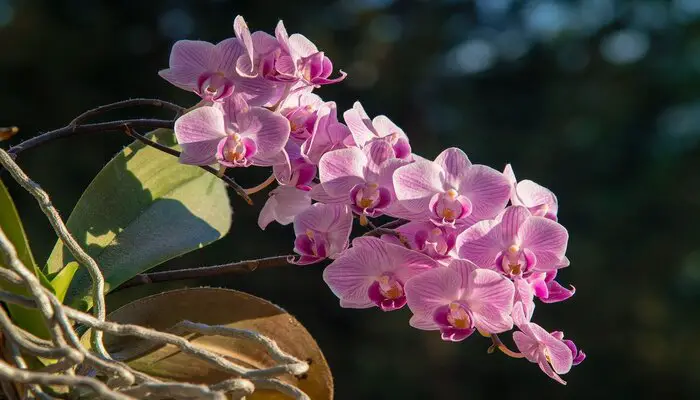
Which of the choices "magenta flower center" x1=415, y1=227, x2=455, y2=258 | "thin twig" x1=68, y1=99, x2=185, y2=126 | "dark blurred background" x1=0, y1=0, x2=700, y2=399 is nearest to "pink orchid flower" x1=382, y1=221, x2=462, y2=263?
"magenta flower center" x1=415, y1=227, x2=455, y2=258

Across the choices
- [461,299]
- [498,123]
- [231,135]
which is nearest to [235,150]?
[231,135]

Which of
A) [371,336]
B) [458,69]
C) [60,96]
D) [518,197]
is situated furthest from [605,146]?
[518,197]

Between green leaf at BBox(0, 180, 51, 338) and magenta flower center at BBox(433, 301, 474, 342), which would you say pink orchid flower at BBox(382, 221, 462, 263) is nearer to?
magenta flower center at BBox(433, 301, 474, 342)

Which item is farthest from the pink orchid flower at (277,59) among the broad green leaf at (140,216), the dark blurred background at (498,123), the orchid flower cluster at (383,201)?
the dark blurred background at (498,123)

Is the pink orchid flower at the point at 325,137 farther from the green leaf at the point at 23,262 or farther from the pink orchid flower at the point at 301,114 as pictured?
the green leaf at the point at 23,262

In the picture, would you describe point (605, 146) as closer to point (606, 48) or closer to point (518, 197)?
point (606, 48)
